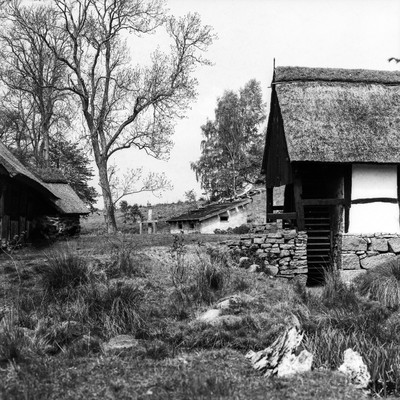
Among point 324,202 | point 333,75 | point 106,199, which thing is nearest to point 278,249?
point 324,202

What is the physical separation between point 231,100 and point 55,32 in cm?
1448

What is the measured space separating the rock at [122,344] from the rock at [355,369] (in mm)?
2515

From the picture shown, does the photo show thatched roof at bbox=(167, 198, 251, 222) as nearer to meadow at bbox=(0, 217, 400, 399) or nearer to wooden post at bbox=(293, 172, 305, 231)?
wooden post at bbox=(293, 172, 305, 231)

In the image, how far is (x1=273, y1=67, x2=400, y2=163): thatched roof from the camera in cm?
1538

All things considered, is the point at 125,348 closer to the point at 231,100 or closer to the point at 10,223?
the point at 10,223

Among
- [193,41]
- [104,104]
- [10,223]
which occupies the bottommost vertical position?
[10,223]

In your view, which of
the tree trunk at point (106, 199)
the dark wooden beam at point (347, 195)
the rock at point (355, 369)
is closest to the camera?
the rock at point (355, 369)

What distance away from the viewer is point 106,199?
75.9 feet

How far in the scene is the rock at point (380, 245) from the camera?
617 inches

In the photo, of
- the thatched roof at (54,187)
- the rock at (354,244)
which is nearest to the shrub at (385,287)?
the rock at (354,244)

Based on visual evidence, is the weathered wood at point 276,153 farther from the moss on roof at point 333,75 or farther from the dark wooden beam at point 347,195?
the dark wooden beam at point 347,195

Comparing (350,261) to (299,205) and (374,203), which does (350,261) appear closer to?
(374,203)

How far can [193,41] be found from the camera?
80.3 feet

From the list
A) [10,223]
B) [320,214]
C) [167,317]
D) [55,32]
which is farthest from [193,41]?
[167,317]
